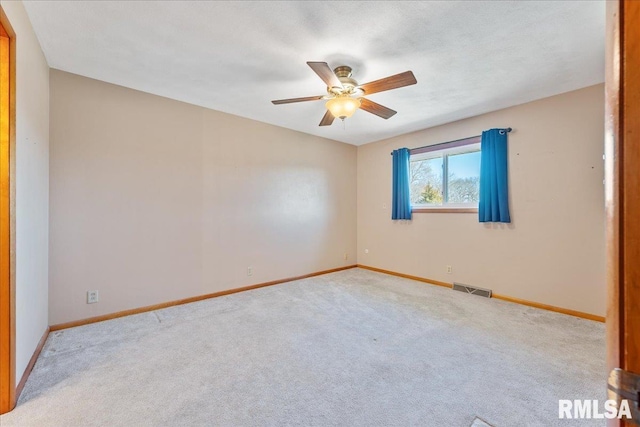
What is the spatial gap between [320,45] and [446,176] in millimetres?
2931

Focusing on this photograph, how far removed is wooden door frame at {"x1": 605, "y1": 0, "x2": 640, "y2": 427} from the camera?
434 mm

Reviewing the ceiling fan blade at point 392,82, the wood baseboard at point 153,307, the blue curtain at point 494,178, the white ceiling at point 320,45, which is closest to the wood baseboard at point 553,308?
the blue curtain at point 494,178

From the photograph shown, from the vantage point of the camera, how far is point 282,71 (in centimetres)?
→ 256

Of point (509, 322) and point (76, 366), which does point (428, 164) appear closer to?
point (509, 322)

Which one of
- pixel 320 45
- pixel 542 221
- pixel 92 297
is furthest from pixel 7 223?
pixel 542 221

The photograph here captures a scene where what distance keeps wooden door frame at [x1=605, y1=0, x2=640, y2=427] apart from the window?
372 cm

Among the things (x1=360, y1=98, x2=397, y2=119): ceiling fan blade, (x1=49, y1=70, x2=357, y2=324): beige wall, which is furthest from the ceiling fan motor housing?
(x1=49, y1=70, x2=357, y2=324): beige wall

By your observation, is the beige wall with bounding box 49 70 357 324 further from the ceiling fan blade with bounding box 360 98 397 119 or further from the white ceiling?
the ceiling fan blade with bounding box 360 98 397 119

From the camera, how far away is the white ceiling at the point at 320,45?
71.7 inches

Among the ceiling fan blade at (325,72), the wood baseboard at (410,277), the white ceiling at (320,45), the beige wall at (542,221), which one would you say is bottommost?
the wood baseboard at (410,277)

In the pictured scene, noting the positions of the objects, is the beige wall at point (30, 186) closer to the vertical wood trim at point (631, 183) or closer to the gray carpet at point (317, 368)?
the gray carpet at point (317, 368)

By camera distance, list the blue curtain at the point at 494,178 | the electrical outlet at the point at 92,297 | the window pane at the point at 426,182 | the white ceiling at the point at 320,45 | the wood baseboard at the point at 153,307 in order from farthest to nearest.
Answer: the window pane at the point at 426,182 → the blue curtain at the point at 494,178 → the electrical outlet at the point at 92,297 → the wood baseboard at the point at 153,307 → the white ceiling at the point at 320,45

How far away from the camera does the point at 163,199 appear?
10.5 ft

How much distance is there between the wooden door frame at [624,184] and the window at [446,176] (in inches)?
146
